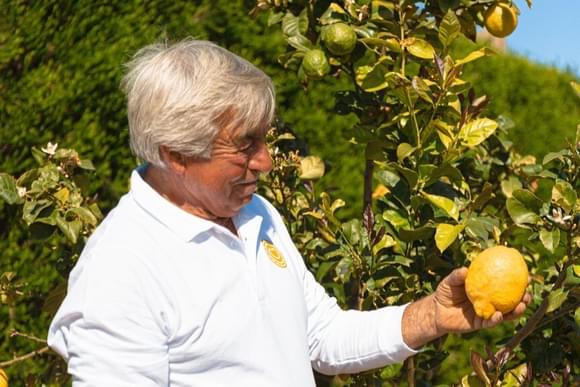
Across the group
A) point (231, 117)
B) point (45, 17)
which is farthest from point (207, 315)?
point (45, 17)

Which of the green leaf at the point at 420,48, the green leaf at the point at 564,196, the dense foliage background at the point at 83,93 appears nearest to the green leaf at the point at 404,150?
the green leaf at the point at 420,48

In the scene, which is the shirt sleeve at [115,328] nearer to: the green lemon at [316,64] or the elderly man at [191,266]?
the elderly man at [191,266]

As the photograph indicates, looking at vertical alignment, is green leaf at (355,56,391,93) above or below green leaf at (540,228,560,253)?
above

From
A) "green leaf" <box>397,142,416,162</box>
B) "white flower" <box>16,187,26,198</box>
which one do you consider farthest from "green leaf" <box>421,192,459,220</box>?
"white flower" <box>16,187,26,198</box>

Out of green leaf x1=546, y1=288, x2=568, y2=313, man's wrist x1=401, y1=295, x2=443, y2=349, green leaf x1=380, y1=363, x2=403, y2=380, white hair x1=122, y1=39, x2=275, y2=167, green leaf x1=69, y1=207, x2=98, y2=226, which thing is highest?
white hair x1=122, y1=39, x2=275, y2=167

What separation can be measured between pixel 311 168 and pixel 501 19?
62cm

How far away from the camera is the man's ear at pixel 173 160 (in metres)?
1.71

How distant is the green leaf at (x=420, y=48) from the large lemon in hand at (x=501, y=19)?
28 centimetres

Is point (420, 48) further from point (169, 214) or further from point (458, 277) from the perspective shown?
point (169, 214)

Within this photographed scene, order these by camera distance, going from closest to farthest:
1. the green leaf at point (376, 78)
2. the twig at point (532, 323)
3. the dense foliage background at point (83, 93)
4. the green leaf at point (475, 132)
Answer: the twig at point (532, 323) < the green leaf at point (475, 132) < the green leaf at point (376, 78) < the dense foliage background at point (83, 93)

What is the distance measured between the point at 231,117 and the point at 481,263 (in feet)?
1.69

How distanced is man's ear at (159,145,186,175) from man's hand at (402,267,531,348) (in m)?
0.52

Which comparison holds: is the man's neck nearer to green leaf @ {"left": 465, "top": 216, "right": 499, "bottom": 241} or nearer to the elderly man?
the elderly man

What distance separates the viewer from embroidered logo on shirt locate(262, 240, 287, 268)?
1858 mm
